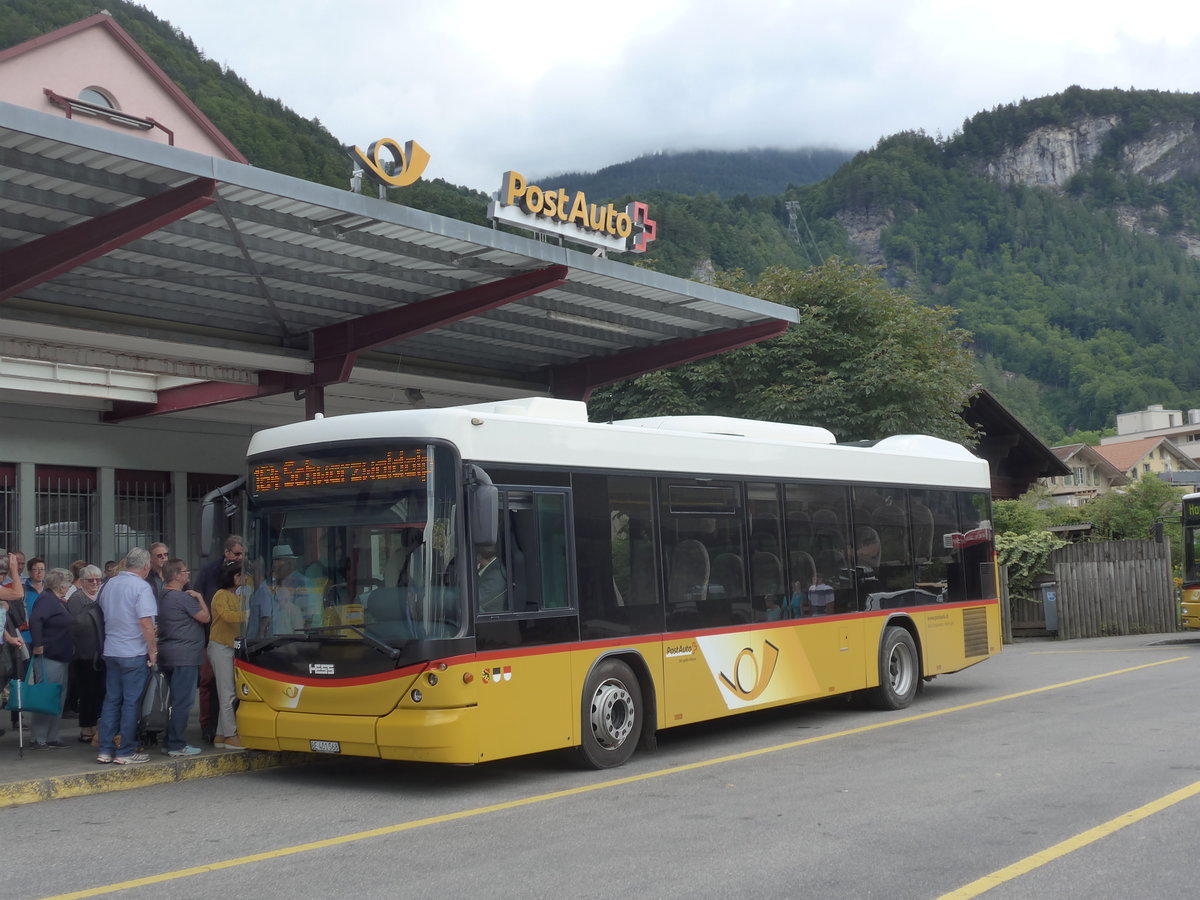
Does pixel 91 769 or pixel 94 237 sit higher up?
pixel 94 237

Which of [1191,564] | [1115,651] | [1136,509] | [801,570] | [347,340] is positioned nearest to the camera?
[801,570]

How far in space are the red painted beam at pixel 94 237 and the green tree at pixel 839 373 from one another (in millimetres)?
14209

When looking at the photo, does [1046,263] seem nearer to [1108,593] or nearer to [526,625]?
[1108,593]

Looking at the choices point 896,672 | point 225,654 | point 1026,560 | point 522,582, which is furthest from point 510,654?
point 1026,560

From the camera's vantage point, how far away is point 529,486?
9477 mm

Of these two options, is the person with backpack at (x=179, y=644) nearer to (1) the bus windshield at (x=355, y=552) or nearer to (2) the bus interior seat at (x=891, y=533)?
(1) the bus windshield at (x=355, y=552)

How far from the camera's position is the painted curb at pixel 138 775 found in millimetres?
9031

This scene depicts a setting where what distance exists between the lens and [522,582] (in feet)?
30.4

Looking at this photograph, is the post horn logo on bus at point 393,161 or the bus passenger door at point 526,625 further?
the post horn logo on bus at point 393,161

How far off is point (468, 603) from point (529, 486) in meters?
1.12

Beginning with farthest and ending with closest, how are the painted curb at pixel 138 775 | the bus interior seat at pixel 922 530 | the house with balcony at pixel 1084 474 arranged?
the house with balcony at pixel 1084 474 → the bus interior seat at pixel 922 530 → the painted curb at pixel 138 775

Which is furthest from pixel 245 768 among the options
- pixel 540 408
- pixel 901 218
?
pixel 901 218

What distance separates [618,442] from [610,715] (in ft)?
7.17

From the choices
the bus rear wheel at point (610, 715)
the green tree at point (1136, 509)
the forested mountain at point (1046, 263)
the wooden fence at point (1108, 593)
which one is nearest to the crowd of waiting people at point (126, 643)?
the bus rear wheel at point (610, 715)
